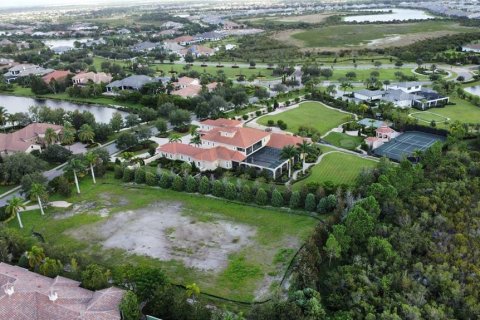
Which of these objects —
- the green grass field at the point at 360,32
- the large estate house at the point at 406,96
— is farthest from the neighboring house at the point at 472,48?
the large estate house at the point at 406,96

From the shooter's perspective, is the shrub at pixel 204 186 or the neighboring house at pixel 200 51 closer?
the shrub at pixel 204 186

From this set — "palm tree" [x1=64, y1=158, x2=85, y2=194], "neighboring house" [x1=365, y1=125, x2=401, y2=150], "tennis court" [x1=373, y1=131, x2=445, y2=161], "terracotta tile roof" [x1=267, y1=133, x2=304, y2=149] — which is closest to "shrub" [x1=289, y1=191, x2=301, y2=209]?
"terracotta tile roof" [x1=267, y1=133, x2=304, y2=149]

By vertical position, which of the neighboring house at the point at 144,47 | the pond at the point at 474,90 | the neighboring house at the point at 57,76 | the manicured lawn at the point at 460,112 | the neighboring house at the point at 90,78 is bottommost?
the pond at the point at 474,90

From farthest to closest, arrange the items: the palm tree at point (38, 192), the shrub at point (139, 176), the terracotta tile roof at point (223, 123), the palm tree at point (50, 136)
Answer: the terracotta tile roof at point (223, 123) → the palm tree at point (50, 136) → the shrub at point (139, 176) → the palm tree at point (38, 192)

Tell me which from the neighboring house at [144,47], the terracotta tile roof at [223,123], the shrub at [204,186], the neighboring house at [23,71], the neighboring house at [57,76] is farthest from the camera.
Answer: the neighboring house at [144,47]

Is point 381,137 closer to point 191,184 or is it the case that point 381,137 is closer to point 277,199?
point 277,199

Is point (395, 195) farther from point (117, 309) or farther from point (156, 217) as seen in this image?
point (117, 309)

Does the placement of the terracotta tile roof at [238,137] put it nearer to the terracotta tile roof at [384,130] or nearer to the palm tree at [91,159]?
the palm tree at [91,159]
